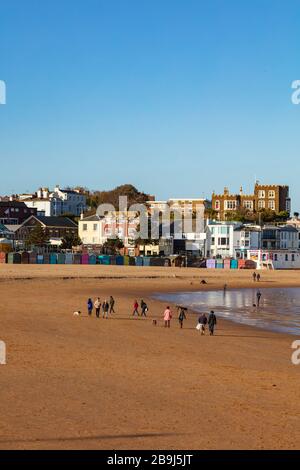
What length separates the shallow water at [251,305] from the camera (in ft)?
121

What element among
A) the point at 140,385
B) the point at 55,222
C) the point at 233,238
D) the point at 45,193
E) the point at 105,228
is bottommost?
the point at 140,385

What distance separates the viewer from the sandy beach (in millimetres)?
13711

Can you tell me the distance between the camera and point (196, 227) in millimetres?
106812

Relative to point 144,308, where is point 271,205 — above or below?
above

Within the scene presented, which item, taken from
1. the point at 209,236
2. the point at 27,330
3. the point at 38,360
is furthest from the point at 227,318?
the point at 209,236

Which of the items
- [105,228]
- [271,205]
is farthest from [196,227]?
[271,205]

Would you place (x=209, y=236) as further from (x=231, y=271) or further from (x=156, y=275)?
(x=156, y=275)

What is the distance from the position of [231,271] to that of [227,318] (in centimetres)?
4702

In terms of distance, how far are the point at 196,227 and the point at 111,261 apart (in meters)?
20.3

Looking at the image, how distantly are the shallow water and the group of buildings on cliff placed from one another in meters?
36.5

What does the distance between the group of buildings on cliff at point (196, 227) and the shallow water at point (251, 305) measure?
36502 millimetres

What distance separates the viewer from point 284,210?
454 ft
